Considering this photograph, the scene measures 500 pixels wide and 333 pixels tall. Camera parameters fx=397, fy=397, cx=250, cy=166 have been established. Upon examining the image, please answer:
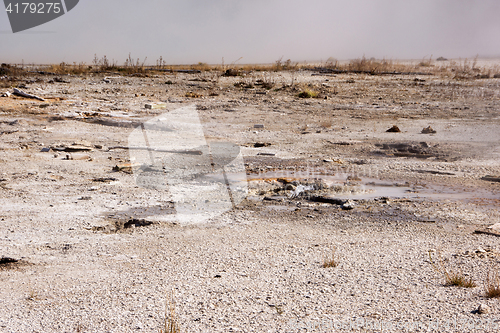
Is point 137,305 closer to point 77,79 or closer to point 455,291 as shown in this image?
point 455,291

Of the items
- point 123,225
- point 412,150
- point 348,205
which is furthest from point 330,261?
point 412,150

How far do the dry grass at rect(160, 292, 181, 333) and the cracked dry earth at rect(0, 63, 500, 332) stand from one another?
40 mm

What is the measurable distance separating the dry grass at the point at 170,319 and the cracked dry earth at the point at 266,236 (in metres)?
0.04

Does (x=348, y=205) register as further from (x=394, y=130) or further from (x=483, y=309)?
(x=394, y=130)

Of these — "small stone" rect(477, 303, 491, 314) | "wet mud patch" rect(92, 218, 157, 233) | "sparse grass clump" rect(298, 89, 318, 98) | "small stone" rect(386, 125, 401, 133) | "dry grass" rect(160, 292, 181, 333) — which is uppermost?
"sparse grass clump" rect(298, 89, 318, 98)

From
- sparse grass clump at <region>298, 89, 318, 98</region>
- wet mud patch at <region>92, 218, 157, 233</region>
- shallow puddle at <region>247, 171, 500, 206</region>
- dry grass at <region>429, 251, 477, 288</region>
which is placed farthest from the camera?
sparse grass clump at <region>298, 89, 318, 98</region>

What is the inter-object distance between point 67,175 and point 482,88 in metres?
15.2

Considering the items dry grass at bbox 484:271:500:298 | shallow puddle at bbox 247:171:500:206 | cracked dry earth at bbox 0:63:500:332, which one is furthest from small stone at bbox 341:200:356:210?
dry grass at bbox 484:271:500:298

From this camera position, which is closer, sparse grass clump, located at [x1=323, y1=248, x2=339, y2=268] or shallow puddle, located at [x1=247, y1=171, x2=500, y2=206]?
sparse grass clump, located at [x1=323, y1=248, x2=339, y2=268]

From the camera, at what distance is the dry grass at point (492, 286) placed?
8.49 feet

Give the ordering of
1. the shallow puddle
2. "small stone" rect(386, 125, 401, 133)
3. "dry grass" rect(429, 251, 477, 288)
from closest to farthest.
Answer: "dry grass" rect(429, 251, 477, 288) → the shallow puddle → "small stone" rect(386, 125, 401, 133)

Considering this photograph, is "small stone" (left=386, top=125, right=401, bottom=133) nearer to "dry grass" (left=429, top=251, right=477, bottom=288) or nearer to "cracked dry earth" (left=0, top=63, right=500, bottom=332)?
"cracked dry earth" (left=0, top=63, right=500, bottom=332)

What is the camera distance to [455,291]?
107 inches

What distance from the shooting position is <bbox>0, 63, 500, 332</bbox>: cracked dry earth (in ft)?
8.18
